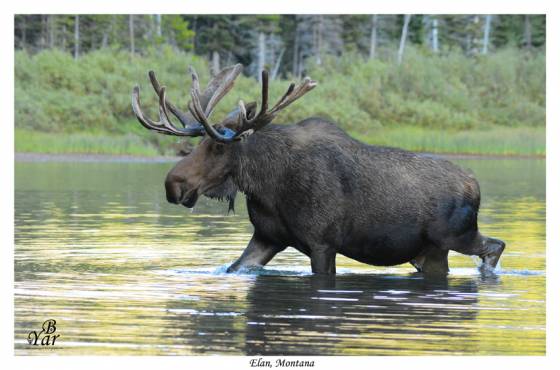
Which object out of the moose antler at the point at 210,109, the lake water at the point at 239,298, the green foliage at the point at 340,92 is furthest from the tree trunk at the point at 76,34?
the moose antler at the point at 210,109

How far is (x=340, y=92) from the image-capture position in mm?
59906

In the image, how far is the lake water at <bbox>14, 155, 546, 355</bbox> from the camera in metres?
10.6

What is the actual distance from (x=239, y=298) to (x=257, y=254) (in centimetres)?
166

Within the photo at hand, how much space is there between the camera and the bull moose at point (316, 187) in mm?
13836

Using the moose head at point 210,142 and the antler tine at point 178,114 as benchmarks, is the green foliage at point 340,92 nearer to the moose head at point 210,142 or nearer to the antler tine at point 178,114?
the antler tine at point 178,114

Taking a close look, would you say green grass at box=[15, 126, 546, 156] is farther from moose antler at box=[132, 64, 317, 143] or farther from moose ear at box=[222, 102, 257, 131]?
moose ear at box=[222, 102, 257, 131]

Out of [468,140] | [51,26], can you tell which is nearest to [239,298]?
[468,140]

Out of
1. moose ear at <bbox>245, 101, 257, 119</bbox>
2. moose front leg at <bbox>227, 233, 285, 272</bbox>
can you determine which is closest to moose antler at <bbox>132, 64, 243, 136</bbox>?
moose ear at <bbox>245, 101, 257, 119</bbox>

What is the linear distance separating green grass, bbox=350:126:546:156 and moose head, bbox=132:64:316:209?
34984 mm

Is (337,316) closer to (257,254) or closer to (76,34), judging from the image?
(257,254)

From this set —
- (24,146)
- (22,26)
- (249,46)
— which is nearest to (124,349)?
(24,146)

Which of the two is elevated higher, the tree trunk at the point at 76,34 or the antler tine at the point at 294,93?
the tree trunk at the point at 76,34

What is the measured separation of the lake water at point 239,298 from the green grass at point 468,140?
28.9 m

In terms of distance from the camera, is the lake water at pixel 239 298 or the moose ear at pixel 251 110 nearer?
the lake water at pixel 239 298
